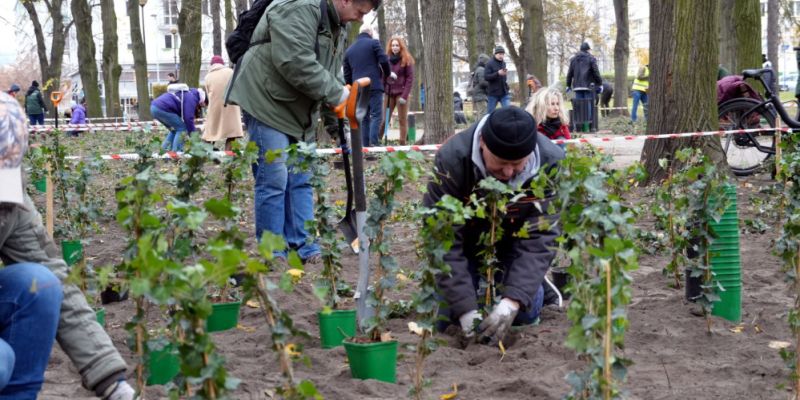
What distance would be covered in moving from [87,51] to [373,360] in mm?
26342

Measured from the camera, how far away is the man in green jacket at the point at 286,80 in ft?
17.8

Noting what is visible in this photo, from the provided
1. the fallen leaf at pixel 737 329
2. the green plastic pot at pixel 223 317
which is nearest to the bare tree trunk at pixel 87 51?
the green plastic pot at pixel 223 317

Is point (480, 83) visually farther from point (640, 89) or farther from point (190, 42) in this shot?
point (190, 42)

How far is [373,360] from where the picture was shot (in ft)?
12.1

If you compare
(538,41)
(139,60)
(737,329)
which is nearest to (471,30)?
(538,41)

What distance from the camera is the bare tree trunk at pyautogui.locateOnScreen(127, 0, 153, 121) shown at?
2689 cm

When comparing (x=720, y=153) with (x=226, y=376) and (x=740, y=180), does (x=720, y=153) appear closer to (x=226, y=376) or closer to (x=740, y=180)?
(x=740, y=180)

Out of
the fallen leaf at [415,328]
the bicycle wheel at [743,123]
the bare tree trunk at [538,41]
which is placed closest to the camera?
the fallen leaf at [415,328]

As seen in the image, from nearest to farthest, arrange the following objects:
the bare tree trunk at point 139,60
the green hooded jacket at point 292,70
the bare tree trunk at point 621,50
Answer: the green hooded jacket at point 292,70, the bare tree trunk at point 621,50, the bare tree trunk at point 139,60

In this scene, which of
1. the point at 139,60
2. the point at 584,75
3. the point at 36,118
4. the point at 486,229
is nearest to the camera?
the point at 486,229

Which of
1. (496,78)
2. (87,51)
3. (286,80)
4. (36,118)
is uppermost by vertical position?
(87,51)

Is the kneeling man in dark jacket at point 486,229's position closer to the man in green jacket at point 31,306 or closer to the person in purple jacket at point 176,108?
the man in green jacket at point 31,306

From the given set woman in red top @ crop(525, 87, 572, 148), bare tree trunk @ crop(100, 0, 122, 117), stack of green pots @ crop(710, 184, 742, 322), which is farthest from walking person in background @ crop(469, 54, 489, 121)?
stack of green pots @ crop(710, 184, 742, 322)

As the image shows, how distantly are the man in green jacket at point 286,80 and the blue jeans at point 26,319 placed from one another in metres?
2.56
